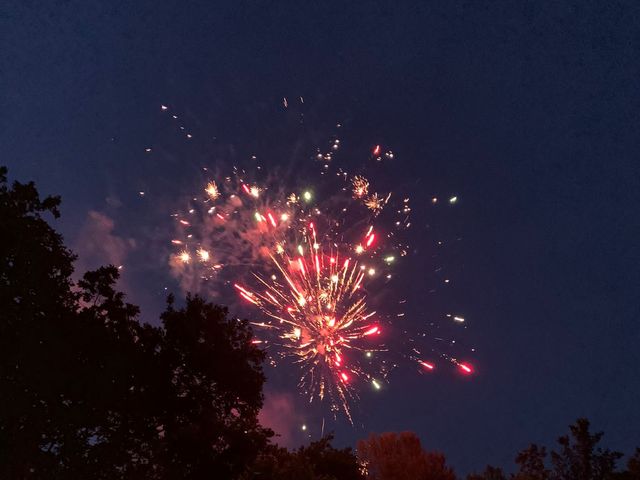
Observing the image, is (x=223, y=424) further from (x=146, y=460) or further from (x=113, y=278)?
(x=113, y=278)

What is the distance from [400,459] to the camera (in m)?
34.0

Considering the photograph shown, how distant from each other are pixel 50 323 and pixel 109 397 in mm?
3688

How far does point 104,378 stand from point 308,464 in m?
9.43

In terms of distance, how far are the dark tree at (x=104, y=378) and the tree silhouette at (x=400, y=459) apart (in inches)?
630

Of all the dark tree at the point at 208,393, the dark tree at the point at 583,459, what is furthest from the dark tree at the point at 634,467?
the dark tree at the point at 208,393

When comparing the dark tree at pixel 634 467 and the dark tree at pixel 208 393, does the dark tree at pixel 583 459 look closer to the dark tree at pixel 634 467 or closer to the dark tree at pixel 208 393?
the dark tree at pixel 634 467

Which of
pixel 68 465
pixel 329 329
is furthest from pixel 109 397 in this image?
pixel 329 329

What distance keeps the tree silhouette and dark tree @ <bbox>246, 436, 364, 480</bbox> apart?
9193 millimetres

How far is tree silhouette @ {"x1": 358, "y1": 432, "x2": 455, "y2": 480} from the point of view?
108 ft

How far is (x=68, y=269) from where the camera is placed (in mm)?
18938

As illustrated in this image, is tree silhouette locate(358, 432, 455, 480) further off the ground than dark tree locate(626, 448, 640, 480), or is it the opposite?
tree silhouette locate(358, 432, 455, 480)

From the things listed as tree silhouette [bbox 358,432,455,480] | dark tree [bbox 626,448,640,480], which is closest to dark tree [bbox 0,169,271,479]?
tree silhouette [bbox 358,432,455,480]

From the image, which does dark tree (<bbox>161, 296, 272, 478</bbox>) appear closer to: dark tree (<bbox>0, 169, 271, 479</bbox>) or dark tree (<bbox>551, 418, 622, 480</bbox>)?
dark tree (<bbox>0, 169, 271, 479</bbox>)

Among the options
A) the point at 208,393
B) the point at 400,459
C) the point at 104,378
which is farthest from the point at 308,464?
the point at 400,459
